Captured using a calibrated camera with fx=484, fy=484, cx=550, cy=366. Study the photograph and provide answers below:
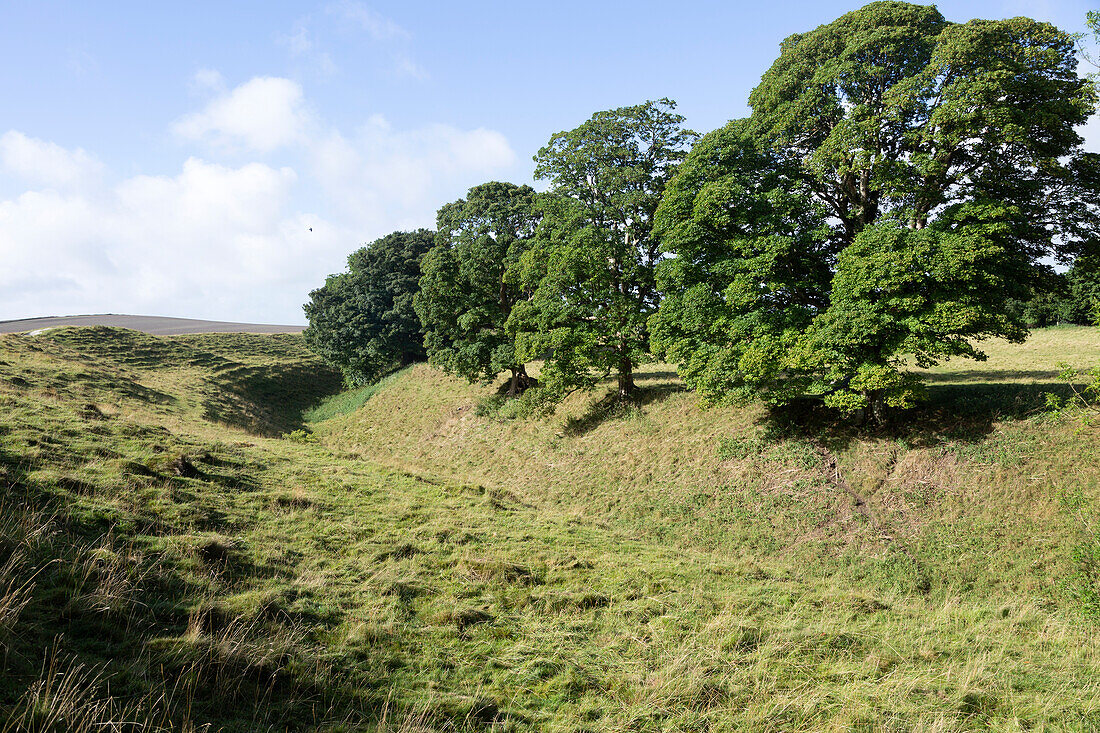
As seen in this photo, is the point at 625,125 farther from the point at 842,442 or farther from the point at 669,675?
the point at 669,675

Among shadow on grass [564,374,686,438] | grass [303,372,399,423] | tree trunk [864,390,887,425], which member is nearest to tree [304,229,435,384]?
grass [303,372,399,423]

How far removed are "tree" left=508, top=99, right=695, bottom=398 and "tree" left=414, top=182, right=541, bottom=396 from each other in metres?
4.65

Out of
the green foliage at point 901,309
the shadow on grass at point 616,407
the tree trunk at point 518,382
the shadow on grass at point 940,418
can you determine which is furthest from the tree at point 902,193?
the tree trunk at point 518,382

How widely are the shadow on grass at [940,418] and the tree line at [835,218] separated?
1.14 metres

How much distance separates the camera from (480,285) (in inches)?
1276

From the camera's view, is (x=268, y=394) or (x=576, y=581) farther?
(x=268, y=394)

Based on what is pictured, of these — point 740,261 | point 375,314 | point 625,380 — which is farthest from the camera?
point 375,314

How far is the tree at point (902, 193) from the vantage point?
47.4ft

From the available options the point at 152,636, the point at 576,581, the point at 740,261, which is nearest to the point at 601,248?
the point at 740,261

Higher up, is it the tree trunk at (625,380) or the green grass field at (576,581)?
the tree trunk at (625,380)

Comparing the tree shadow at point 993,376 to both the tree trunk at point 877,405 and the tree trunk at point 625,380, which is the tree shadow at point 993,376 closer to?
the tree trunk at point 877,405

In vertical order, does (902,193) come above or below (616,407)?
above

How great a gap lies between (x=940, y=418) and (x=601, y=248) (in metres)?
15.4

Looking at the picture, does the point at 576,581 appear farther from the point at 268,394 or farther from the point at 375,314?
the point at 268,394
